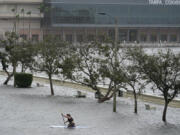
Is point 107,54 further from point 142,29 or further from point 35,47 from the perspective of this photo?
point 142,29

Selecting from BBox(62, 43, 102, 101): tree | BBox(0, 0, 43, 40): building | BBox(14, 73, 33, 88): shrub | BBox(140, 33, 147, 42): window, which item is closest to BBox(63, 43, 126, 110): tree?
BBox(62, 43, 102, 101): tree

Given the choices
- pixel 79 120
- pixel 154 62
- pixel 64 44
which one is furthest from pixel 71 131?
pixel 64 44

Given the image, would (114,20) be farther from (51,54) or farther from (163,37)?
(51,54)

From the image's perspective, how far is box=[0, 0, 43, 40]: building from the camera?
157 meters

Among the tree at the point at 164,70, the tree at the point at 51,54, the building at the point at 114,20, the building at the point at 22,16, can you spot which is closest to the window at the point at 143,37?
the building at the point at 114,20

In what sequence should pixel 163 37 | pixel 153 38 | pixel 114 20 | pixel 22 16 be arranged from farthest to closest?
pixel 163 37
pixel 153 38
pixel 22 16
pixel 114 20

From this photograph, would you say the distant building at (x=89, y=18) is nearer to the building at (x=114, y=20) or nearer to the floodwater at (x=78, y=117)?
the building at (x=114, y=20)

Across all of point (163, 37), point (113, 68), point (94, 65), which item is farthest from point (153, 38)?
point (113, 68)

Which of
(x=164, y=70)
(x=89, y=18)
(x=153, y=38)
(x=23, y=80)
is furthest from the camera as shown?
(x=153, y=38)

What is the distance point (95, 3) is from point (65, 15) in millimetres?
9006

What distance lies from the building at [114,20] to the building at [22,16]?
299cm

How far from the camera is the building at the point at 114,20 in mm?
156250

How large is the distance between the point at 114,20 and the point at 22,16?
1025 inches

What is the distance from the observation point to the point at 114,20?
157 metres
